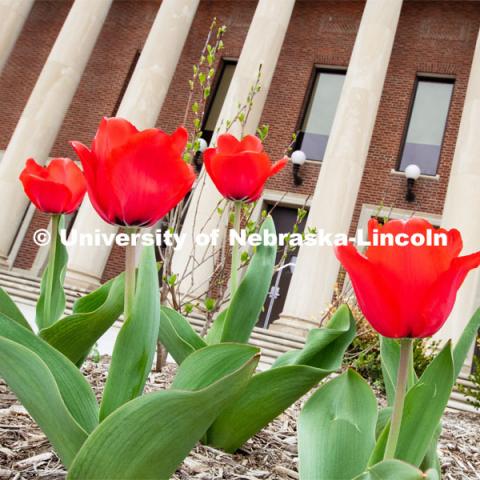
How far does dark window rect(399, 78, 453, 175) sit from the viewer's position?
14.9 meters

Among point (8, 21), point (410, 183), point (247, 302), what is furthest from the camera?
point (8, 21)

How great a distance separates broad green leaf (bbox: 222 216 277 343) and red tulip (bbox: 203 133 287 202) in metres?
0.23

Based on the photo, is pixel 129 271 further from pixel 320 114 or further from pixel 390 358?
pixel 320 114

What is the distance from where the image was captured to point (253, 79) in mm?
12453

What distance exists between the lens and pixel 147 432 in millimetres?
997

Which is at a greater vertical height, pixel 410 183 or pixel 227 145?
pixel 410 183

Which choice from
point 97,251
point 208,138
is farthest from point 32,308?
point 208,138

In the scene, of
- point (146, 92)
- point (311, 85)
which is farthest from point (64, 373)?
point (311, 85)

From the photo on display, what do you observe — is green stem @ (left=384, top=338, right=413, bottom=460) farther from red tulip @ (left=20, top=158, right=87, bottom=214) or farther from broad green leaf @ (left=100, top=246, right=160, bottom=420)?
red tulip @ (left=20, top=158, right=87, bottom=214)

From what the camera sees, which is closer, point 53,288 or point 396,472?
point 396,472

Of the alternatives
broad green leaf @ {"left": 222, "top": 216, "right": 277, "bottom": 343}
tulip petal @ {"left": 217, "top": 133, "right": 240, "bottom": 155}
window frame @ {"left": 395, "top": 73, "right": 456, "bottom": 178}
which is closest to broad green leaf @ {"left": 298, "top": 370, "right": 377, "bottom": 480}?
broad green leaf @ {"left": 222, "top": 216, "right": 277, "bottom": 343}

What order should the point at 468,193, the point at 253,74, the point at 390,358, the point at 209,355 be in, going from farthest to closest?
1. the point at 253,74
2. the point at 468,193
3. the point at 390,358
4. the point at 209,355

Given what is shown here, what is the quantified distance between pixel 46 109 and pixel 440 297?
48.6ft

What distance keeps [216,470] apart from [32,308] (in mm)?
9914
